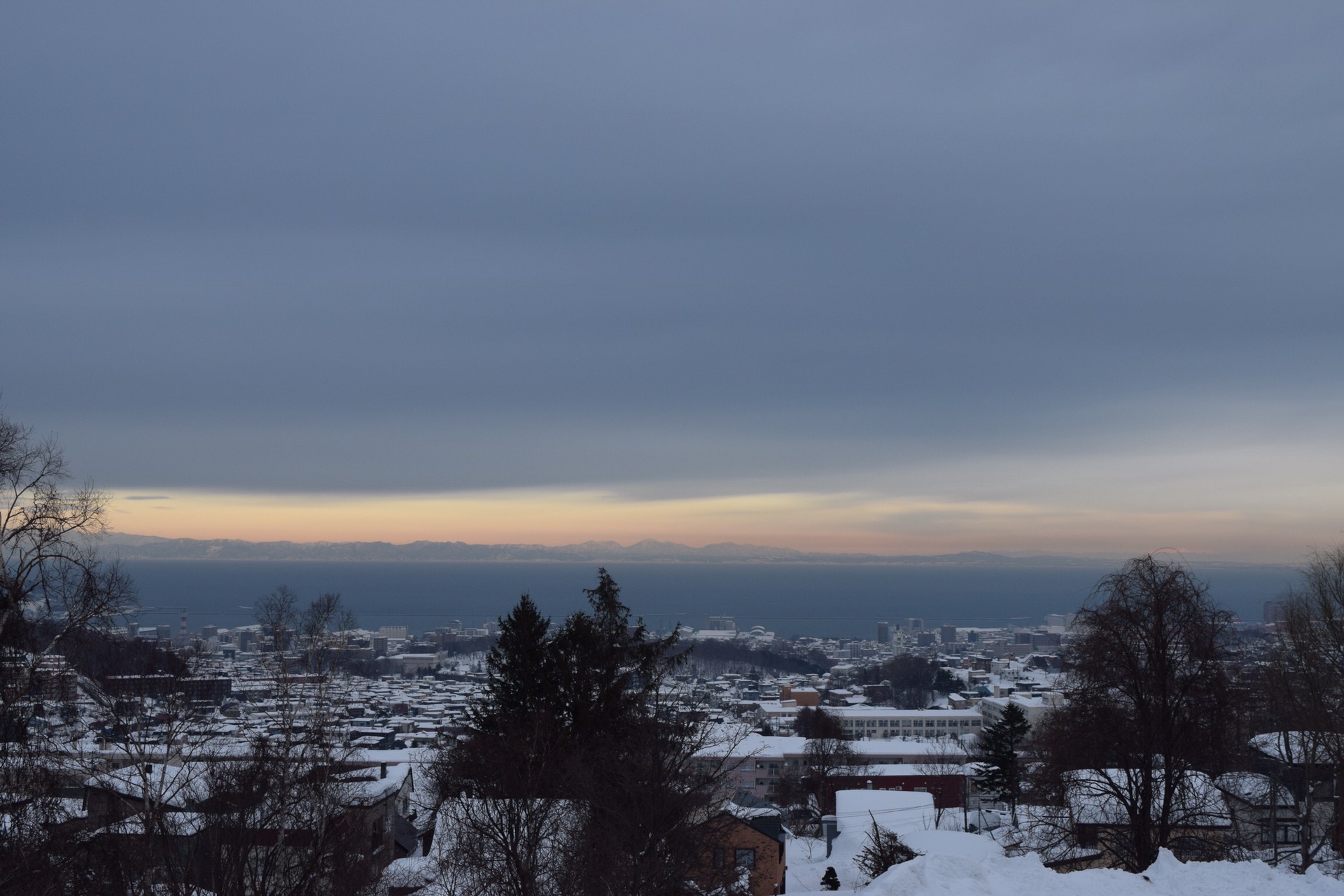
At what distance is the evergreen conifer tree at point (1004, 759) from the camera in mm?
42062

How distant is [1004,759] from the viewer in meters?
42.8

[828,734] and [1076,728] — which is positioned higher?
[1076,728]

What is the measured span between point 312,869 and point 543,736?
560 cm

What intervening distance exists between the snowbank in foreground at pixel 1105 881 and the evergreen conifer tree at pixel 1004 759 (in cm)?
3045

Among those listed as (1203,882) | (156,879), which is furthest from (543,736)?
(1203,882)

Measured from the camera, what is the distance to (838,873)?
94.2 feet

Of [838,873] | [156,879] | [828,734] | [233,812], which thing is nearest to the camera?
[156,879]

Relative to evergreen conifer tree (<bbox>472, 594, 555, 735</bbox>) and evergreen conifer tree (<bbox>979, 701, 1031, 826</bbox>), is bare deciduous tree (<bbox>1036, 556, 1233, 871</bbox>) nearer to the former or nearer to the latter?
evergreen conifer tree (<bbox>472, 594, 555, 735</bbox>)

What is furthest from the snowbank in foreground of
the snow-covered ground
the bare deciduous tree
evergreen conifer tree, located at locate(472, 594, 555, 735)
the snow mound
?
evergreen conifer tree, located at locate(472, 594, 555, 735)

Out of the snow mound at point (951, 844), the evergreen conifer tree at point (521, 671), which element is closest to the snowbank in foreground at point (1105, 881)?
the snow mound at point (951, 844)

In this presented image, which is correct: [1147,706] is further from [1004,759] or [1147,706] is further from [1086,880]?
[1004,759]

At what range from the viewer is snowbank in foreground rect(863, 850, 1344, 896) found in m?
12.0

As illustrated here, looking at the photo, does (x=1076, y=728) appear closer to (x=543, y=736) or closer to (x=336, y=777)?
(x=543, y=736)

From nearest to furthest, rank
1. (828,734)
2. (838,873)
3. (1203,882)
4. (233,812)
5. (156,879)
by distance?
(1203,882), (156,879), (233,812), (838,873), (828,734)
